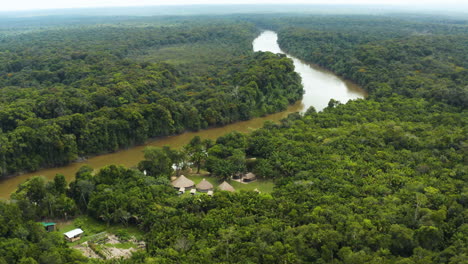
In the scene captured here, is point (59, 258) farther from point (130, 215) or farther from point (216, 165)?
point (216, 165)

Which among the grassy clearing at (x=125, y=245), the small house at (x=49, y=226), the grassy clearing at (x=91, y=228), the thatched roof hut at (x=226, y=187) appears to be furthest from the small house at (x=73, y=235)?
the thatched roof hut at (x=226, y=187)

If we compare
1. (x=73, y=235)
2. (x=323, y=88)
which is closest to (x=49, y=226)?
(x=73, y=235)

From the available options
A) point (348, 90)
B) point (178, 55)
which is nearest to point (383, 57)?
point (348, 90)

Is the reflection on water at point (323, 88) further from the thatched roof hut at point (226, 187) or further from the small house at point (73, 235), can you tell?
the small house at point (73, 235)

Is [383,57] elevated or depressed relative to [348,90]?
elevated

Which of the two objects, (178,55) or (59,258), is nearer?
(59,258)

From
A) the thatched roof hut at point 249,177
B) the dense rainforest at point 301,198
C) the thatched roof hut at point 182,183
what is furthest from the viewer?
the thatched roof hut at point 249,177
